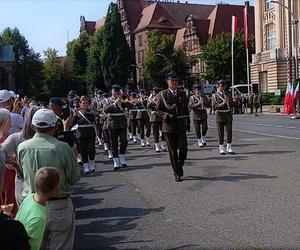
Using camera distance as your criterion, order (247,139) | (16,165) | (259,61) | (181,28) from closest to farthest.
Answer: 1. (16,165)
2. (247,139)
3. (259,61)
4. (181,28)

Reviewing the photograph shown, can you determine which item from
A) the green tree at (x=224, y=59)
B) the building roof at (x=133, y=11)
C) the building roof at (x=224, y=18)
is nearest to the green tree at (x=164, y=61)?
the green tree at (x=224, y=59)

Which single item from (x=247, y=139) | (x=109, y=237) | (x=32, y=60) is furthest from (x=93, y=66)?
(x=109, y=237)

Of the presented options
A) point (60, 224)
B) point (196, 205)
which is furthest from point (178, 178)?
point (60, 224)

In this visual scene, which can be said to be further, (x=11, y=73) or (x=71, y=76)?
(x=71, y=76)

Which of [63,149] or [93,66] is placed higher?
[93,66]

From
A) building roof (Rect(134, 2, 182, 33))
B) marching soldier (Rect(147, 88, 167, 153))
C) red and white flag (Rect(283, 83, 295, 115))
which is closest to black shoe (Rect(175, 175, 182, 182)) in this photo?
marching soldier (Rect(147, 88, 167, 153))

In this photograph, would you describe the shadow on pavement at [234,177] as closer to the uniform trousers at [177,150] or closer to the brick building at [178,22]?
the uniform trousers at [177,150]

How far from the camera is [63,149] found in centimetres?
535

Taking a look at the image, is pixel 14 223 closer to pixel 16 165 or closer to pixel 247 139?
pixel 16 165

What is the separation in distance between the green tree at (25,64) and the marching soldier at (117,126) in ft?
278

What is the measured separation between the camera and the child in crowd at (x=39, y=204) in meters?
4.03

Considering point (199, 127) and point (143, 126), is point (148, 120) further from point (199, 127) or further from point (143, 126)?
point (199, 127)

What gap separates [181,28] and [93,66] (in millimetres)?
20227

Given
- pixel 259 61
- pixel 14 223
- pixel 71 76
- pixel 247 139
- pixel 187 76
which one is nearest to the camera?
pixel 14 223
